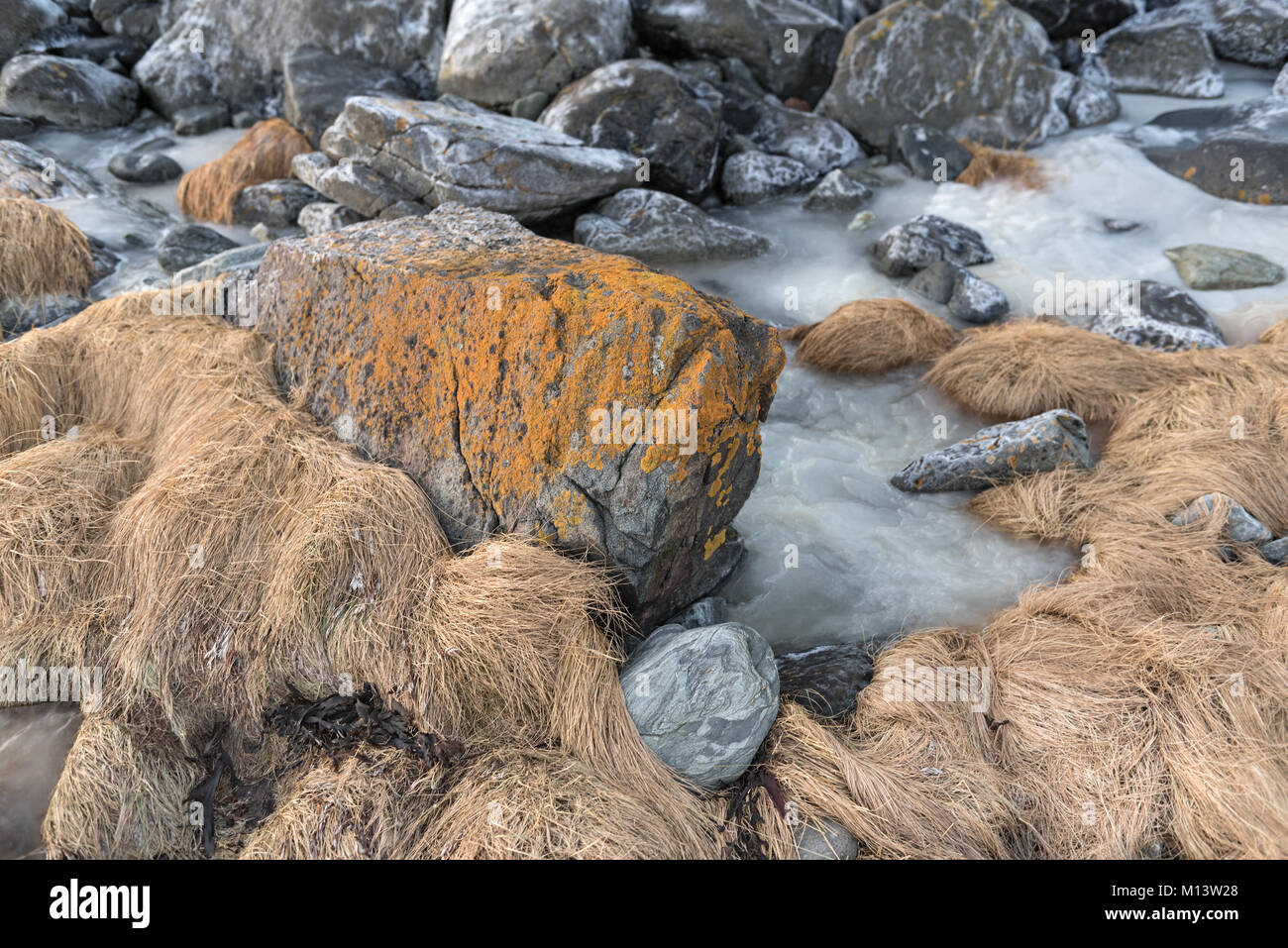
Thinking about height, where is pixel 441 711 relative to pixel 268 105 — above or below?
below

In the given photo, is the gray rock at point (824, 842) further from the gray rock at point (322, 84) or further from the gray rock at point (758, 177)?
the gray rock at point (322, 84)

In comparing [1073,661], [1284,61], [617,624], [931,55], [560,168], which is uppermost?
[1284,61]

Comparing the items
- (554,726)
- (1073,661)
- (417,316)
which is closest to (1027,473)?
(1073,661)

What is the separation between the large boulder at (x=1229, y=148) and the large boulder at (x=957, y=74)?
3.36 feet

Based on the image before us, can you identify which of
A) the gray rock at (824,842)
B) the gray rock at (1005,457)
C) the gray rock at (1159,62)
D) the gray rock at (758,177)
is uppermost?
the gray rock at (1159,62)

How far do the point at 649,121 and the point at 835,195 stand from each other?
75.5 inches

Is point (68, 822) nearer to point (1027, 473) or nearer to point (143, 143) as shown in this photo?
point (1027, 473)

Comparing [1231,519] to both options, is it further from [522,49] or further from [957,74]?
[522,49]

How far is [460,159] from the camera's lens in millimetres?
6598

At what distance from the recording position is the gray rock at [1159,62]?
29.6 ft

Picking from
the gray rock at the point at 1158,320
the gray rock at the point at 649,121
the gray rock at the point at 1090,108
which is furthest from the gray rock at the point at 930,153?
the gray rock at the point at 1158,320

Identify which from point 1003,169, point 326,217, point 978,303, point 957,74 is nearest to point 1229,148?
point 1003,169

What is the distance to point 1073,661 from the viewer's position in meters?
3.58

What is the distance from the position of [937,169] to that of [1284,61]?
14.5 ft
